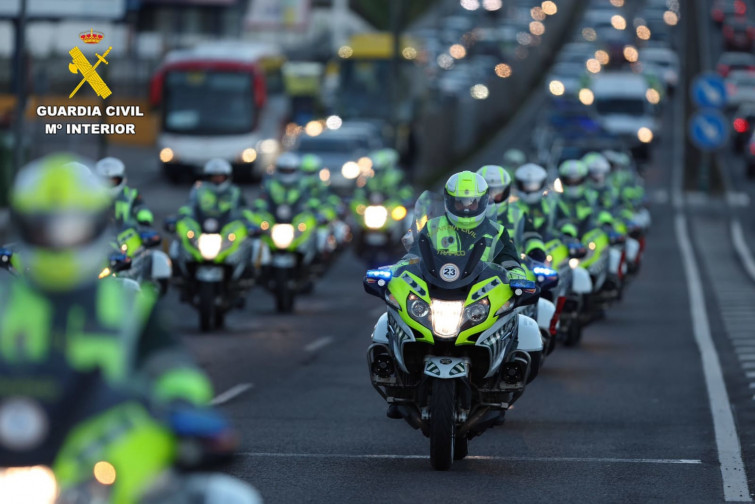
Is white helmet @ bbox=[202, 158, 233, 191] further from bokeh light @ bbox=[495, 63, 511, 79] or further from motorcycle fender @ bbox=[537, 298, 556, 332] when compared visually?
bokeh light @ bbox=[495, 63, 511, 79]

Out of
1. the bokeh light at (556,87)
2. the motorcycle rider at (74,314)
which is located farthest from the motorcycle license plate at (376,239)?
the bokeh light at (556,87)

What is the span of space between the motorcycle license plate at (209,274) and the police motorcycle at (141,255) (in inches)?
51.6

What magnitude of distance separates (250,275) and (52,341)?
52.5 ft

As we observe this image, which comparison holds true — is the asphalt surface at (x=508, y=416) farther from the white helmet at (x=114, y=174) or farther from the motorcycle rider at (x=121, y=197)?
the white helmet at (x=114, y=174)

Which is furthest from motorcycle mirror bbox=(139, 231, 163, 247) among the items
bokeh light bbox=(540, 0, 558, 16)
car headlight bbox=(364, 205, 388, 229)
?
bokeh light bbox=(540, 0, 558, 16)

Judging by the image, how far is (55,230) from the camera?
5492 mm

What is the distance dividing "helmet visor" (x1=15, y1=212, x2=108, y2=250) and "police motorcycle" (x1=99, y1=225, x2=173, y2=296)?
10.4 meters

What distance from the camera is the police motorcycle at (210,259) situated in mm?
20828

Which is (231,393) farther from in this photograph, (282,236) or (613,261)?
(282,236)

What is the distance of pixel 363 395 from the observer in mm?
15633

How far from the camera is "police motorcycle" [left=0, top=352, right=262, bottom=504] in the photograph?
5.32 meters

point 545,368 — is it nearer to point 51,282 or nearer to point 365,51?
point 51,282

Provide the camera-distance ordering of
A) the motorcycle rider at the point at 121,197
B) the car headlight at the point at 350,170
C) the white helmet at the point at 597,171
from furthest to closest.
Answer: the car headlight at the point at 350,170 < the white helmet at the point at 597,171 < the motorcycle rider at the point at 121,197

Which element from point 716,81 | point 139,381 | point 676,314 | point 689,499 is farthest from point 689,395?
point 716,81
